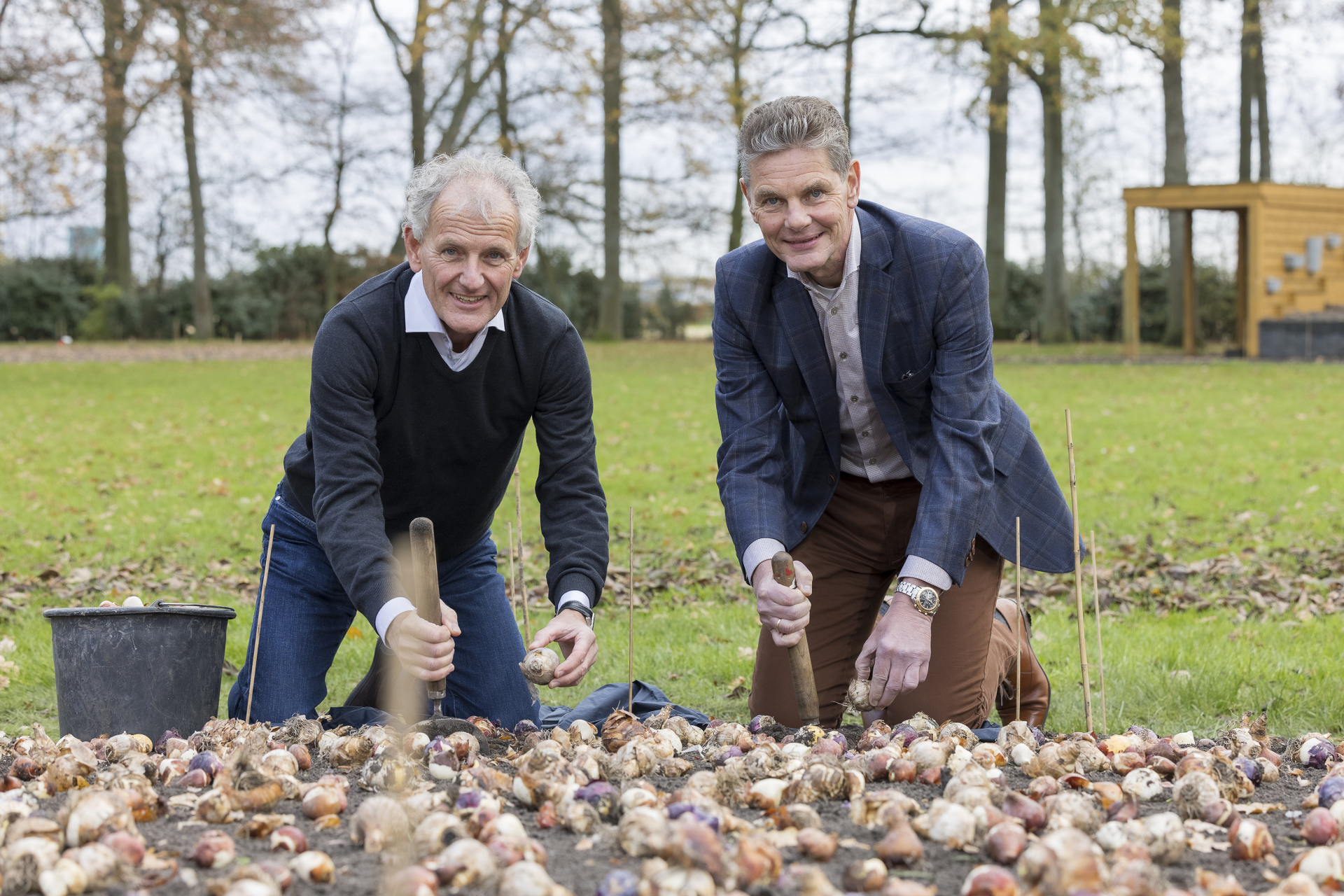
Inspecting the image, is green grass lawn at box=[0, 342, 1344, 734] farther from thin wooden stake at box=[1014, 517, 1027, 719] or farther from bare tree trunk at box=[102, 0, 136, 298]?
bare tree trunk at box=[102, 0, 136, 298]

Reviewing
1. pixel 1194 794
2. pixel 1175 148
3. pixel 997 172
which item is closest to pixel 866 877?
pixel 1194 794

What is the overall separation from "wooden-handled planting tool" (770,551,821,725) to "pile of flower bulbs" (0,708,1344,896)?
5.5 inches

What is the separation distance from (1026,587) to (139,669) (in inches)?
150

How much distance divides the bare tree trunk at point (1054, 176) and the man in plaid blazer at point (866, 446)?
14.3 m

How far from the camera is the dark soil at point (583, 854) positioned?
1701 millimetres

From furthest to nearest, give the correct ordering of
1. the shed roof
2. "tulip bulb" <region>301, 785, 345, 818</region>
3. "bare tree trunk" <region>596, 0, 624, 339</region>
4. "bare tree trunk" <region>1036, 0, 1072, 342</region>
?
"bare tree trunk" <region>596, 0, 624, 339</region> < the shed roof < "bare tree trunk" <region>1036, 0, 1072, 342</region> < "tulip bulb" <region>301, 785, 345, 818</region>

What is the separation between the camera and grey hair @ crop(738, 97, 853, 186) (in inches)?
104

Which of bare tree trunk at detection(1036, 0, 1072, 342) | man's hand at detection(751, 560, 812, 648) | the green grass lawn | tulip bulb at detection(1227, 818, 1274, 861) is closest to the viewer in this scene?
tulip bulb at detection(1227, 818, 1274, 861)

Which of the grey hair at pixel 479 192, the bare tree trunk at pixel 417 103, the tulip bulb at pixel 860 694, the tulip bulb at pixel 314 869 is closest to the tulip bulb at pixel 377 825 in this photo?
the tulip bulb at pixel 314 869

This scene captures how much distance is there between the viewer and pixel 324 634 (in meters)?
3.33

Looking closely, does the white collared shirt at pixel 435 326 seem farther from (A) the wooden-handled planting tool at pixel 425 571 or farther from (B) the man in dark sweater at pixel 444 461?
(A) the wooden-handled planting tool at pixel 425 571

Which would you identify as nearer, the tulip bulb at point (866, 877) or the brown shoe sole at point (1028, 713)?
the tulip bulb at point (866, 877)

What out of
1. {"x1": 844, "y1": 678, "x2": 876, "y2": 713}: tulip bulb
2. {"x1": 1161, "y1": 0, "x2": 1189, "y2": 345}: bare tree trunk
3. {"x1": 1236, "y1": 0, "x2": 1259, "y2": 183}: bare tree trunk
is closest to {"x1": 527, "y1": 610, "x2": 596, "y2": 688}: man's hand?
{"x1": 844, "y1": 678, "x2": 876, "y2": 713}: tulip bulb

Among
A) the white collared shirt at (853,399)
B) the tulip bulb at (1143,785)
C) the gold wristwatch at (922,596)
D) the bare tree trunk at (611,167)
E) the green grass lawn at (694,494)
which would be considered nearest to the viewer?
the tulip bulb at (1143,785)
